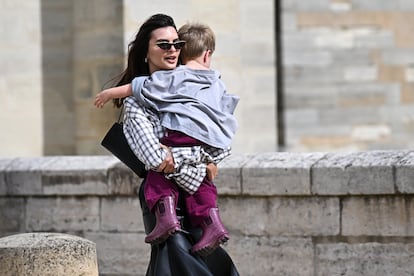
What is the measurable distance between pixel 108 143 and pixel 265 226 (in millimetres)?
1753

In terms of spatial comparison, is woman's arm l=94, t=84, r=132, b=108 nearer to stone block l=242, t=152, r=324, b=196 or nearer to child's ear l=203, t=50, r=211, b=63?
child's ear l=203, t=50, r=211, b=63

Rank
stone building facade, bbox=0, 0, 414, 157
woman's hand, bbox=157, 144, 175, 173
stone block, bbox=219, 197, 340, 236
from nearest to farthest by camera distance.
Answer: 1. woman's hand, bbox=157, 144, 175, 173
2. stone block, bbox=219, 197, 340, 236
3. stone building facade, bbox=0, 0, 414, 157

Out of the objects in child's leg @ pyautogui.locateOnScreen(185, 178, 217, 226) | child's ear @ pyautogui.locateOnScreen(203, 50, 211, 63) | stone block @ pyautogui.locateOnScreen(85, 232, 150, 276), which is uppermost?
child's ear @ pyautogui.locateOnScreen(203, 50, 211, 63)

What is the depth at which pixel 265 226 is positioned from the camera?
713 cm

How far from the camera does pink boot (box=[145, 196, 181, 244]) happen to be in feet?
17.4

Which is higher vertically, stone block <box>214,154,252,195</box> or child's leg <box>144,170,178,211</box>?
child's leg <box>144,170,178,211</box>

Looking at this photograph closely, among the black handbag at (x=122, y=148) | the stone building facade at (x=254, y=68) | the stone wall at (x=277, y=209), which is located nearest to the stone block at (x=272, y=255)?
the stone wall at (x=277, y=209)

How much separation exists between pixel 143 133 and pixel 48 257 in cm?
97

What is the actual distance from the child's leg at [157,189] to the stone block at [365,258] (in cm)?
180

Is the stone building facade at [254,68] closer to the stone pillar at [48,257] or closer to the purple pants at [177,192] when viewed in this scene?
the stone pillar at [48,257]

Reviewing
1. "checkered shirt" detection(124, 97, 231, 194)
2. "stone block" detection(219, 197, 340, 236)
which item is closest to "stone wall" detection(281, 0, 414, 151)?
"stone block" detection(219, 197, 340, 236)

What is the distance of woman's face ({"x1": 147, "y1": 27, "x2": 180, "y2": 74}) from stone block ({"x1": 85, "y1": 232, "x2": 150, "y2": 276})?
7.32ft

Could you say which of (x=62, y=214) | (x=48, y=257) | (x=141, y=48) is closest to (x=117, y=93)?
(x=141, y=48)

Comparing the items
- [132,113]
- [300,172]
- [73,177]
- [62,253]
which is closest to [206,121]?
[132,113]
